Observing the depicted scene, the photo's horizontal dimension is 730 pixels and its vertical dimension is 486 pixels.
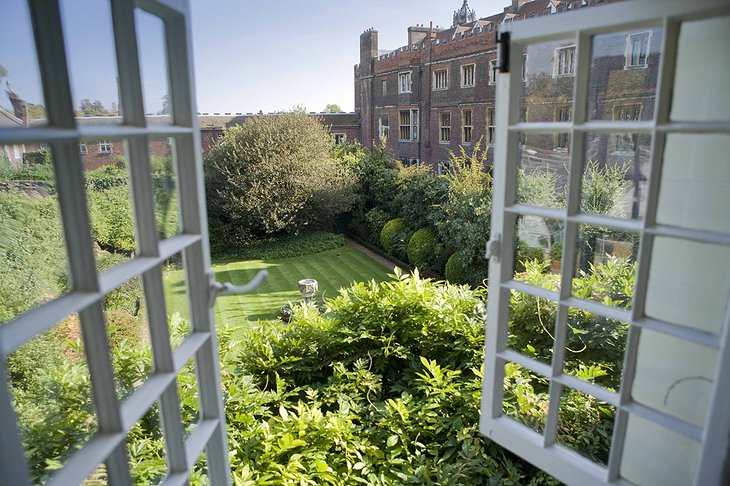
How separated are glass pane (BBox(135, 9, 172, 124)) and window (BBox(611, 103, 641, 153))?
1267 mm

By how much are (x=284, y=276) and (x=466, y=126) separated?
22.8 ft

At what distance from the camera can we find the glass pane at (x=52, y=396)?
0.81 meters

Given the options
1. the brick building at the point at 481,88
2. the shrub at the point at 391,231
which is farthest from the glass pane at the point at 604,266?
the shrub at the point at 391,231

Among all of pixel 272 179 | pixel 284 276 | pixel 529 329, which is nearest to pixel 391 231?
pixel 284 276

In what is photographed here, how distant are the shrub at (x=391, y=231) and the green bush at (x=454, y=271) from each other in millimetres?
2590

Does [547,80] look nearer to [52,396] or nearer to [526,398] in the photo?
[526,398]

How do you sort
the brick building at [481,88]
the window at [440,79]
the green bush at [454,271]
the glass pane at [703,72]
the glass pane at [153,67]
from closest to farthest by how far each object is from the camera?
the glass pane at [153,67], the glass pane at [703,72], the brick building at [481,88], the green bush at [454,271], the window at [440,79]

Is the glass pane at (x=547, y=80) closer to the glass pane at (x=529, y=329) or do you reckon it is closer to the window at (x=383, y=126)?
the glass pane at (x=529, y=329)

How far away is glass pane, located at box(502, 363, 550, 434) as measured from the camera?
1.96 m

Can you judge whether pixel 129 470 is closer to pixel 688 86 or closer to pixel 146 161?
pixel 146 161

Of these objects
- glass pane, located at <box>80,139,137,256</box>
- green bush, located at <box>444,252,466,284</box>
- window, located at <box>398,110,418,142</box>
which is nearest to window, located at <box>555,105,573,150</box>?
glass pane, located at <box>80,139,137,256</box>

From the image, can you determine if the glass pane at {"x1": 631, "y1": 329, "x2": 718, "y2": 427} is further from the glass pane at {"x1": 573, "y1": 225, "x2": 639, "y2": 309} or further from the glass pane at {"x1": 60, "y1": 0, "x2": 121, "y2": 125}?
the glass pane at {"x1": 60, "y1": 0, "x2": 121, "y2": 125}

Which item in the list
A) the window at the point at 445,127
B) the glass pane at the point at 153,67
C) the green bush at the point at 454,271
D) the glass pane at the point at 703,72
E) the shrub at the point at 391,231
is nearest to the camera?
the glass pane at the point at 153,67

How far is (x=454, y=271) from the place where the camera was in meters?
9.16
